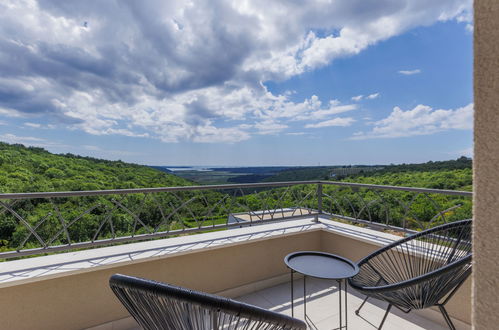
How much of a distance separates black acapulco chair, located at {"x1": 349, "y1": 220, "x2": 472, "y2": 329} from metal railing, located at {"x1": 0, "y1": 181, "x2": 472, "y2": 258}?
0.44 meters

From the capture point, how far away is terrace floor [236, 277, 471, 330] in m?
2.16

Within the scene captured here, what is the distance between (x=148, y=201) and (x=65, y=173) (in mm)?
6798

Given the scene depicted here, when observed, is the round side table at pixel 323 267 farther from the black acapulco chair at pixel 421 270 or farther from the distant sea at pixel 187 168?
the distant sea at pixel 187 168

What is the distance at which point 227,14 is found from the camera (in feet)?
13.2

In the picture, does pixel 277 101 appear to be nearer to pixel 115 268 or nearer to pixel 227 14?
pixel 227 14

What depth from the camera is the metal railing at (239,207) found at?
2250 mm

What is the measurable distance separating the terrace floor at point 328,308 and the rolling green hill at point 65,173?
6.13m

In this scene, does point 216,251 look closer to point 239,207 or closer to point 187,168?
point 239,207

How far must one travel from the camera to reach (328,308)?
241cm

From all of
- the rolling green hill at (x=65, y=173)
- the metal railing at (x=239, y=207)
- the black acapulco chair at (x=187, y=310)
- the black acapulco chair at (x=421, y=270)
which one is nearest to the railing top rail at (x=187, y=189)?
the metal railing at (x=239, y=207)

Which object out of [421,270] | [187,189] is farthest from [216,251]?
[421,270]

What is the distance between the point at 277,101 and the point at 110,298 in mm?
7217

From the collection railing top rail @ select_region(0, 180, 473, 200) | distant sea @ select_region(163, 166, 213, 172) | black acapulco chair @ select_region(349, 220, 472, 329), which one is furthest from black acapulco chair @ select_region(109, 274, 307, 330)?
distant sea @ select_region(163, 166, 213, 172)

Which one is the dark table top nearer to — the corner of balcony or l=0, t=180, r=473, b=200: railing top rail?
the corner of balcony
